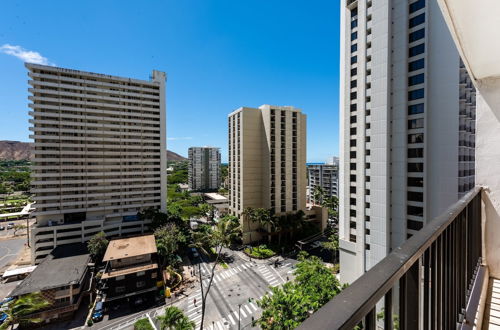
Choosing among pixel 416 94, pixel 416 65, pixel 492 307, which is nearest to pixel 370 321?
pixel 492 307

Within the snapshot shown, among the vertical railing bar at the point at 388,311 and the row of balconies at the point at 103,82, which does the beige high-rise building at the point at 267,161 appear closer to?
the row of balconies at the point at 103,82

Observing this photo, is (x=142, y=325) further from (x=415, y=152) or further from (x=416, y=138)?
(x=416, y=138)

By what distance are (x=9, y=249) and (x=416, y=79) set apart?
51.9 metres

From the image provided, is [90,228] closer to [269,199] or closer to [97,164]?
[97,164]

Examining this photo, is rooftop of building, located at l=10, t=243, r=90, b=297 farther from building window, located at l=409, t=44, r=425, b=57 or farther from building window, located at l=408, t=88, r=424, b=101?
building window, located at l=409, t=44, r=425, b=57

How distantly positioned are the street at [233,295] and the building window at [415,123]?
17152 millimetres

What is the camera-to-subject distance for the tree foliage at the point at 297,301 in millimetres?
11156

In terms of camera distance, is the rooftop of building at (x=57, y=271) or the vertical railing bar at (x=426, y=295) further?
the rooftop of building at (x=57, y=271)

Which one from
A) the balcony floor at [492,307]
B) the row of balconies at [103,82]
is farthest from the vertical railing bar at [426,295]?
the row of balconies at [103,82]

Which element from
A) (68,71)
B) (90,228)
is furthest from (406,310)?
(68,71)

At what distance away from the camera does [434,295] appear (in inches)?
60.4

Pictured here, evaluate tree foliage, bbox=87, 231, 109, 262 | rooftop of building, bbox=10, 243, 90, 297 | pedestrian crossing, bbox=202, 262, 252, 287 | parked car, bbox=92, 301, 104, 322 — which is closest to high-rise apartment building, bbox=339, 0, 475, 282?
pedestrian crossing, bbox=202, 262, 252, 287

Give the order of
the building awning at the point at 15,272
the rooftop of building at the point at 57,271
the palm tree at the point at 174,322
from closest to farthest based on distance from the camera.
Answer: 1. the palm tree at the point at 174,322
2. the rooftop of building at the point at 57,271
3. the building awning at the point at 15,272

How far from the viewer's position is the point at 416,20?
16.7m
